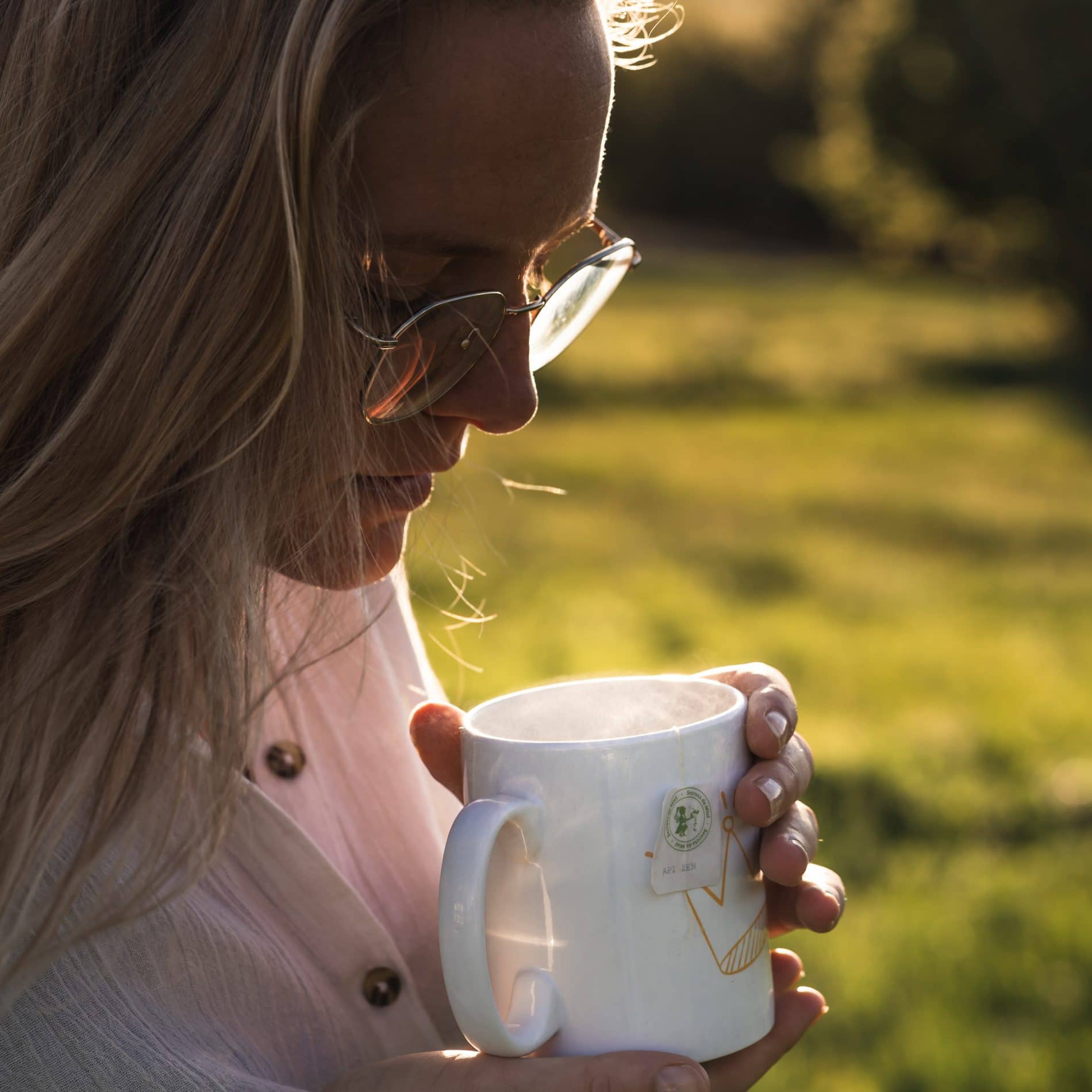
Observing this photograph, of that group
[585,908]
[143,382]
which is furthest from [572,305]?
[585,908]

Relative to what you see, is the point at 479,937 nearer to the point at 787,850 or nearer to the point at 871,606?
the point at 787,850

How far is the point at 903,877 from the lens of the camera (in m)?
3.42

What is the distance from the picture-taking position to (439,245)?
4.26 ft

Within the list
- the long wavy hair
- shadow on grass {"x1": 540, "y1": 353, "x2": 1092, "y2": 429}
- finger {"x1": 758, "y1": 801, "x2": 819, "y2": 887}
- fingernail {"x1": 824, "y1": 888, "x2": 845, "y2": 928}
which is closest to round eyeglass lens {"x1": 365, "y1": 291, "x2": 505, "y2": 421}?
the long wavy hair

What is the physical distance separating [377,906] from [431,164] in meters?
0.85

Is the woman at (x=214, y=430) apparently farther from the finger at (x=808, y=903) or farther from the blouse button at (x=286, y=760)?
the blouse button at (x=286, y=760)

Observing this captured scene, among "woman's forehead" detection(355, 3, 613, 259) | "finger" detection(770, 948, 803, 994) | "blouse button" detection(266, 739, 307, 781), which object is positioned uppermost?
"woman's forehead" detection(355, 3, 613, 259)

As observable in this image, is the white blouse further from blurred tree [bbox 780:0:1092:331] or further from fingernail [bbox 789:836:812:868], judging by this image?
blurred tree [bbox 780:0:1092:331]

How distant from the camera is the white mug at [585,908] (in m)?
1.14

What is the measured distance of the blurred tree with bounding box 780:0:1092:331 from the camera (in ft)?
43.8

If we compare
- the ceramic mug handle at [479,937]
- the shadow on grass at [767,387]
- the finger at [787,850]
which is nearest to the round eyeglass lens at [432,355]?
the ceramic mug handle at [479,937]

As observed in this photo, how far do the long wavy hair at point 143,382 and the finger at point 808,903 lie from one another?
23.5 inches

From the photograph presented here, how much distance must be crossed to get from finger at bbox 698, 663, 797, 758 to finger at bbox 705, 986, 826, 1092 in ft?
0.93

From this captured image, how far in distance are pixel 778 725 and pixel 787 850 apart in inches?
4.6
